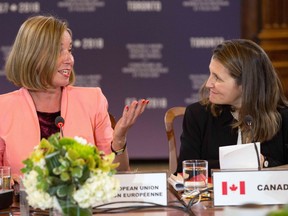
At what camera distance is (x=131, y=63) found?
569 cm

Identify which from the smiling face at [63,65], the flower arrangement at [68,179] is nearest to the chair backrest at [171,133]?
the smiling face at [63,65]

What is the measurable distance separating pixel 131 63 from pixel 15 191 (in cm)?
347

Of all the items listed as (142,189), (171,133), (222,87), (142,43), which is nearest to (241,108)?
(222,87)

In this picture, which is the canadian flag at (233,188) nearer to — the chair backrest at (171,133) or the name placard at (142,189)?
the name placard at (142,189)

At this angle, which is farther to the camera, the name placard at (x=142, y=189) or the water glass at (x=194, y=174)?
the water glass at (x=194, y=174)

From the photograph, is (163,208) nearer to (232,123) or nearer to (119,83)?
(232,123)

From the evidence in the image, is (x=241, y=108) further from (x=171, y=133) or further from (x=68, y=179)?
(x=68, y=179)

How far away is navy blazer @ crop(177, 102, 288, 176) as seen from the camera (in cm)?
288

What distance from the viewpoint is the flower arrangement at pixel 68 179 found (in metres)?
1.57

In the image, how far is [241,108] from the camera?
2877 millimetres

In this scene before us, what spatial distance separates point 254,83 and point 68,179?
151 cm

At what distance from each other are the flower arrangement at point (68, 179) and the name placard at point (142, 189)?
50 cm

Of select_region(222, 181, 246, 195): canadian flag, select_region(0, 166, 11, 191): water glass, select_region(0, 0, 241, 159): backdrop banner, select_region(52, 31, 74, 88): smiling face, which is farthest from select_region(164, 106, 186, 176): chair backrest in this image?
select_region(0, 0, 241, 159): backdrop banner

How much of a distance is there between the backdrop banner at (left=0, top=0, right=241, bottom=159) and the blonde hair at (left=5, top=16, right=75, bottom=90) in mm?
2892
